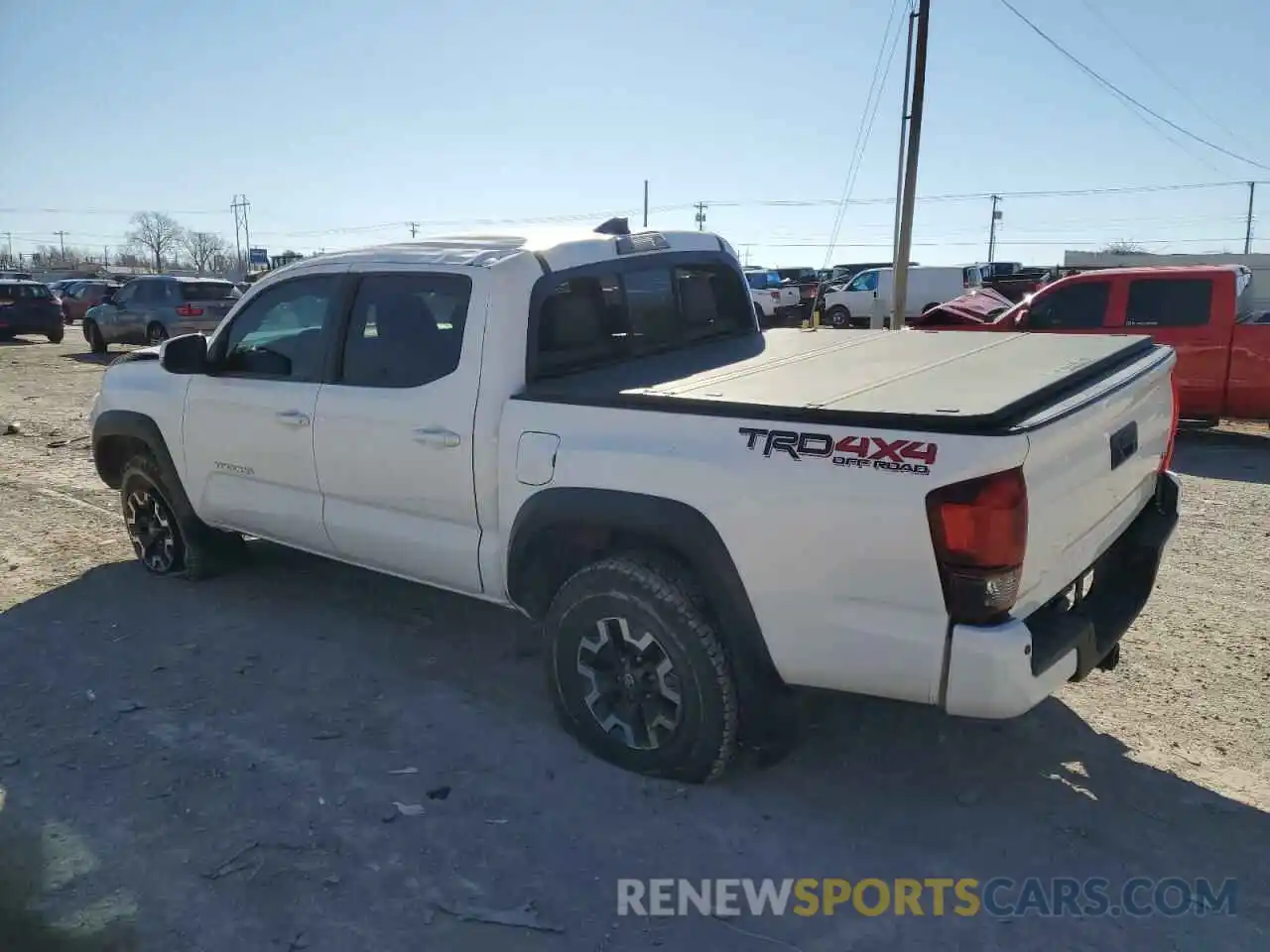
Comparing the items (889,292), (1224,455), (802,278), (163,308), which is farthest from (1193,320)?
(802,278)

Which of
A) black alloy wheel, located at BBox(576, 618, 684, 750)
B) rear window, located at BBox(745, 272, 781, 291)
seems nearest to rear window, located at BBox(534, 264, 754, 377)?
black alloy wheel, located at BBox(576, 618, 684, 750)

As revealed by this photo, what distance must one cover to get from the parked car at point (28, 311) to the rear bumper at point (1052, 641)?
85.5 ft

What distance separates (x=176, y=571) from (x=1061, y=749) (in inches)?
190

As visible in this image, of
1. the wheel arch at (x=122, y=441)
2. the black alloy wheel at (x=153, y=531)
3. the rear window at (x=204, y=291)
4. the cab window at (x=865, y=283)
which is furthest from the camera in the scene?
the cab window at (x=865, y=283)

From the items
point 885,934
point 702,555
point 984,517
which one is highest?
point 984,517

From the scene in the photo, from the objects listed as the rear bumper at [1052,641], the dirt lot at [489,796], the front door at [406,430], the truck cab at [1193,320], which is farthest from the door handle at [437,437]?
the truck cab at [1193,320]

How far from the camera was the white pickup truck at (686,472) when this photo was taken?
2.66 m

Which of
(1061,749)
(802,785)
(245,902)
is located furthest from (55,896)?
(1061,749)

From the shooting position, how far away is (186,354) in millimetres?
4824

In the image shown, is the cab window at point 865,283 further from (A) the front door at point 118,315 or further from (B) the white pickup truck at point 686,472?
(B) the white pickup truck at point 686,472

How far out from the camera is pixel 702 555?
306 cm

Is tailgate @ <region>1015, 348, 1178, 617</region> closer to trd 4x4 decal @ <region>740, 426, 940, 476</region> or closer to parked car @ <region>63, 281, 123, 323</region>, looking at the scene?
trd 4x4 decal @ <region>740, 426, 940, 476</region>

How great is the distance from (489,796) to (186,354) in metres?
2.90

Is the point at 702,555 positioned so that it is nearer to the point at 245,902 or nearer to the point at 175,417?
the point at 245,902
